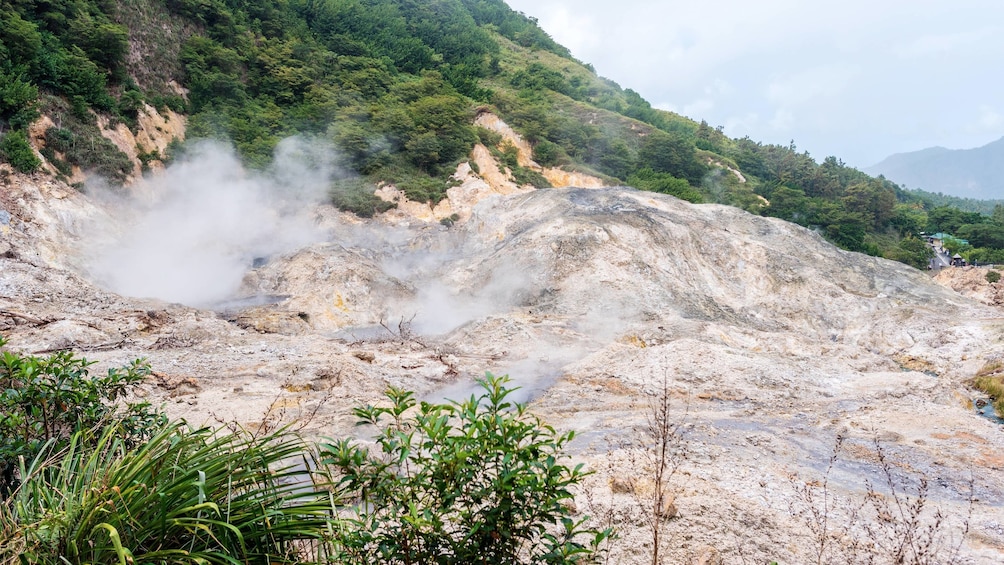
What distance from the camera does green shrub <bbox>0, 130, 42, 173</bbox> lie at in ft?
46.1

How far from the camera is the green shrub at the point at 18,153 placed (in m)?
14.0

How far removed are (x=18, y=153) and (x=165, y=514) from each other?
17313 millimetres

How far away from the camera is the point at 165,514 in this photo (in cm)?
194

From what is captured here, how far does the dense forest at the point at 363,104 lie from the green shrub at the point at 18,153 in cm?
4

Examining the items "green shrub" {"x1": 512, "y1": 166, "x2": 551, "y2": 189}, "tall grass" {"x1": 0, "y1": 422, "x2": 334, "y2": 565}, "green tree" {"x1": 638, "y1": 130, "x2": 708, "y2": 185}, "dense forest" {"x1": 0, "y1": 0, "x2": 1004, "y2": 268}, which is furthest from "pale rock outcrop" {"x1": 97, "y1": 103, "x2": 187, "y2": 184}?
"green tree" {"x1": 638, "y1": 130, "x2": 708, "y2": 185}

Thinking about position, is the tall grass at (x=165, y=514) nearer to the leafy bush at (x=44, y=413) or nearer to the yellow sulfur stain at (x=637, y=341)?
the leafy bush at (x=44, y=413)

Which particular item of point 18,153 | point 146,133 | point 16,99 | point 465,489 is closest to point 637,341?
point 465,489

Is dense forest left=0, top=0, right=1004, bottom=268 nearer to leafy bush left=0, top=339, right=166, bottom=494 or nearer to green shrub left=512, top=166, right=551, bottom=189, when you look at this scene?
green shrub left=512, top=166, right=551, bottom=189

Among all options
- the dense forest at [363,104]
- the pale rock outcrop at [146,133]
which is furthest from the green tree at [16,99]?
the pale rock outcrop at [146,133]

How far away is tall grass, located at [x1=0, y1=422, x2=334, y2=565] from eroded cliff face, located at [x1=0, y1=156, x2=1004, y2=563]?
182 cm

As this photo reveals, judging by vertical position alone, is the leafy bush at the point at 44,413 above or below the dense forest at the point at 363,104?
below

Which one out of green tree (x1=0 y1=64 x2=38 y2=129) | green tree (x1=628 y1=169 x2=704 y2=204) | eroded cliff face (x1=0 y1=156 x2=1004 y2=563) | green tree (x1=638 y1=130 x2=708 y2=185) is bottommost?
eroded cliff face (x1=0 y1=156 x2=1004 y2=563)

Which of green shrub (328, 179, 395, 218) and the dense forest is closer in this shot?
the dense forest

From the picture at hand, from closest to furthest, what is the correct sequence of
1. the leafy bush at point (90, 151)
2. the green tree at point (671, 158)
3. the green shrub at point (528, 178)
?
the leafy bush at point (90, 151) → the green shrub at point (528, 178) → the green tree at point (671, 158)
